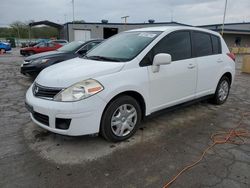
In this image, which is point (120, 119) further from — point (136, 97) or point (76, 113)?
point (76, 113)

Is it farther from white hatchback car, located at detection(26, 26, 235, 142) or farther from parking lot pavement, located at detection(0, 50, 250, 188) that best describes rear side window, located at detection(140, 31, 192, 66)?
parking lot pavement, located at detection(0, 50, 250, 188)

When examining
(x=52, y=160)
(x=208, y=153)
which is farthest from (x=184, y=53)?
(x=52, y=160)

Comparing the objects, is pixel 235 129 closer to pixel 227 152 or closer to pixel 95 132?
pixel 227 152

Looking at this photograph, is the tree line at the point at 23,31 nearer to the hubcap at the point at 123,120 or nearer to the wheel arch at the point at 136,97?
the wheel arch at the point at 136,97

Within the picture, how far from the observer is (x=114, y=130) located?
135 inches

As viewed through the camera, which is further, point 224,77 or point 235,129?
point 224,77

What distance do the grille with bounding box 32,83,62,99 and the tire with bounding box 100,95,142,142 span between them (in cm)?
74

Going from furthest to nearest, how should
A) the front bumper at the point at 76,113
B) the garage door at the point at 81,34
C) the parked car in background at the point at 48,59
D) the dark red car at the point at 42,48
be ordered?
the garage door at the point at 81,34
the dark red car at the point at 42,48
the parked car in background at the point at 48,59
the front bumper at the point at 76,113

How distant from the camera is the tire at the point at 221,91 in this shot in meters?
5.32

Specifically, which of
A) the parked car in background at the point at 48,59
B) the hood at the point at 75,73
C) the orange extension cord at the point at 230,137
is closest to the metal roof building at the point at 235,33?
the parked car in background at the point at 48,59

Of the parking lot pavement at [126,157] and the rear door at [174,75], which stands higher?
the rear door at [174,75]

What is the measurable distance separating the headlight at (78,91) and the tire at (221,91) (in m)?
3.36

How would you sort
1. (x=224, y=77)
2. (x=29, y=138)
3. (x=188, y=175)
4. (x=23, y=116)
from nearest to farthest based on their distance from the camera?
(x=188, y=175), (x=29, y=138), (x=23, y=116), (x=224, y=77)

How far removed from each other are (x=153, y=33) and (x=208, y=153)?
2.18 m
